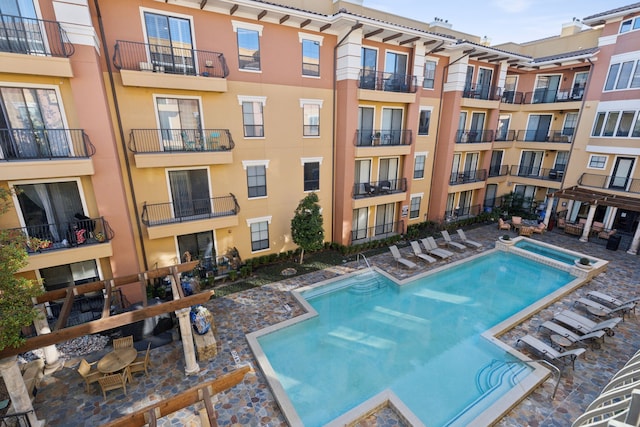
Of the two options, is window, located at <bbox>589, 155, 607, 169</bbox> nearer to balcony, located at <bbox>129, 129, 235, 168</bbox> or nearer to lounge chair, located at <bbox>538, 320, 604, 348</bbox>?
lounge chair, located at <bbox>538, 320, 604, 348</bbox>

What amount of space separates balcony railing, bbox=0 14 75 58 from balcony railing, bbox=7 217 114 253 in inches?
229

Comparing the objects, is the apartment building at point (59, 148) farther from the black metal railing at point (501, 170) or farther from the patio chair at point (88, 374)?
the black metal railing at point (501, 170)

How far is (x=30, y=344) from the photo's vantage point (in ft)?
22.5

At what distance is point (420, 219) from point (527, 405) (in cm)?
1515

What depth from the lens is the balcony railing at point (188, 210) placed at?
13.1m

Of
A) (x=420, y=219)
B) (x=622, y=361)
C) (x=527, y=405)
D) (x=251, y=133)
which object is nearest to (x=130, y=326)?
(x=251, y=133)

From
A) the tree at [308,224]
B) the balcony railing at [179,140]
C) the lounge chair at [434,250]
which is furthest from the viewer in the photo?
the lounge chair at [434,250]

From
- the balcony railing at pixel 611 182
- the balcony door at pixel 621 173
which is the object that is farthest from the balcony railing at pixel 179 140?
the balcony door at pixel 621 173

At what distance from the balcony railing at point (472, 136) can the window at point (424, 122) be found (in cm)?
272

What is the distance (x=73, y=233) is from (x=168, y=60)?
312 inches

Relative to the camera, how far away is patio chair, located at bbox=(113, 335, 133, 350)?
31.6ft

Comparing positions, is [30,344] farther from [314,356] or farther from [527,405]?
[527,405]

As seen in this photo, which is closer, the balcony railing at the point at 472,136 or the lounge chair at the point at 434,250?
the lounge chair at the point at 434,250

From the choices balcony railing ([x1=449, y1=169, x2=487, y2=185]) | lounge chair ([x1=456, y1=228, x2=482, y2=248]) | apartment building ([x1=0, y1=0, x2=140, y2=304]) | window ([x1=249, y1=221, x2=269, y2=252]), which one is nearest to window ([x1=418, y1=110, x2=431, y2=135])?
balcony railing ([x1=449, y1=169, x2=487, y2=185])
